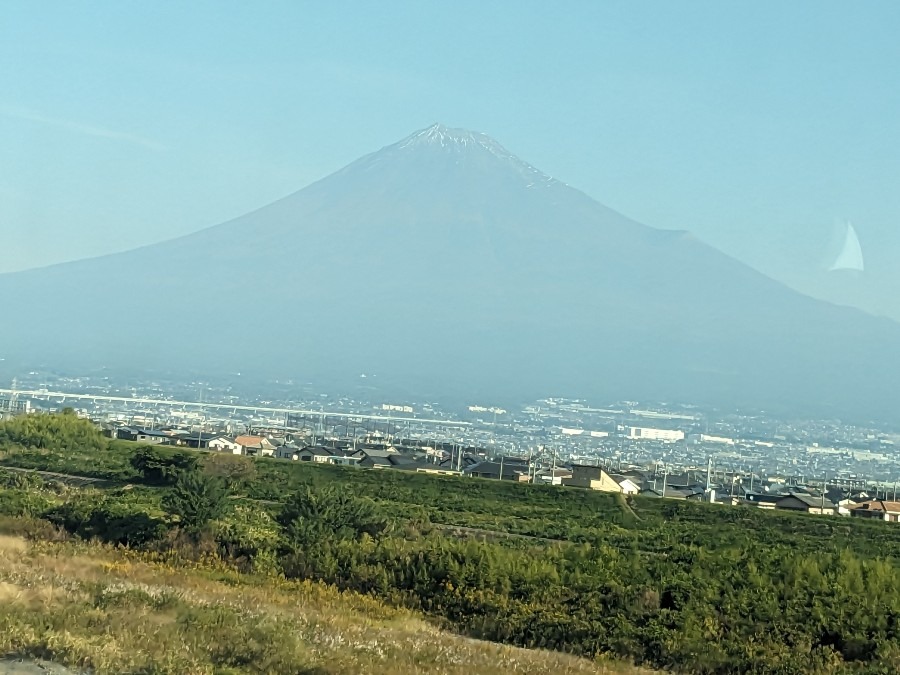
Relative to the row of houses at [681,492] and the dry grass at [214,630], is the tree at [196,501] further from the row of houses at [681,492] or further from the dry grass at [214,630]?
the row of houses at [681,492]

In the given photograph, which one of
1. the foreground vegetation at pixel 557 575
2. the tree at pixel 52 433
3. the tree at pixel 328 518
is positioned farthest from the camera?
the tree at pixel 52 433

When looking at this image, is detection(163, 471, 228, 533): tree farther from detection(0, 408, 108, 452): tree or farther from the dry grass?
detection(0, 408, 108, 452): tree

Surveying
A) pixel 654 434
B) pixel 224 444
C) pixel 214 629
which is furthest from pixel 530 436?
pixel 214 629

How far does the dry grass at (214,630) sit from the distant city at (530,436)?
30.0 meters

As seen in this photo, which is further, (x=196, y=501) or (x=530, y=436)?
(x=530, y=436)

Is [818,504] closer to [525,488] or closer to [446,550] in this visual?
[525,488]

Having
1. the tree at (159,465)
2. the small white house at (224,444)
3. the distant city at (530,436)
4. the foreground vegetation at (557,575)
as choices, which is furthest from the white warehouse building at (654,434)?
the foreground vegetation at (557,575)

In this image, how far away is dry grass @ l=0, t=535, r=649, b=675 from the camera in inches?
369

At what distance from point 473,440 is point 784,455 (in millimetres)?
31627

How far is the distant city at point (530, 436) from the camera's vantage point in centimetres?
5472

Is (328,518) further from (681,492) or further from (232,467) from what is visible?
(681,492)

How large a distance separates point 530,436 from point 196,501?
115426mm

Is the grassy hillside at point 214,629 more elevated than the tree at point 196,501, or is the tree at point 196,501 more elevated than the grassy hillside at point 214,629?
the tree at point 196,501

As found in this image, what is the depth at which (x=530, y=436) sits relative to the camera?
133750mm
